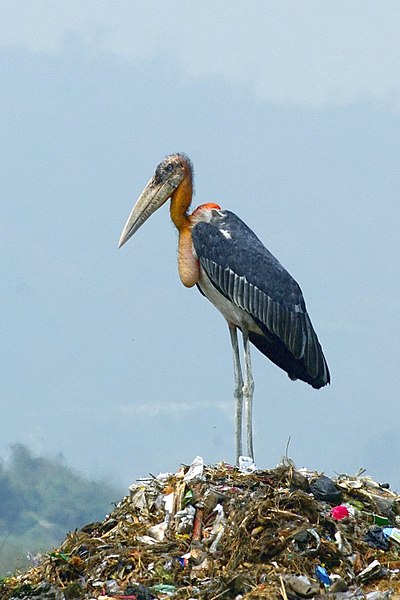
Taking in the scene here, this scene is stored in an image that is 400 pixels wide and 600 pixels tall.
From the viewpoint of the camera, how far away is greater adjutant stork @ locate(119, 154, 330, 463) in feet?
37.8

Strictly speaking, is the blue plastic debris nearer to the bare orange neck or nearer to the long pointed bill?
the bare orange neck

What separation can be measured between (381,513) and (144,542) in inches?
72.7

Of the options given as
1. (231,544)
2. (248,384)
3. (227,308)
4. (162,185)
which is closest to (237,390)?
(248,384)

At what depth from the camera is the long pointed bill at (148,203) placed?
12.1m

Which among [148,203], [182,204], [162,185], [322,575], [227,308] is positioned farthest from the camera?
[148,203]

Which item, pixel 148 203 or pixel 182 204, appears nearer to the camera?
pixel 182 204

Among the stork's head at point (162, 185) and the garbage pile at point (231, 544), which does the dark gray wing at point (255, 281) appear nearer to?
the stork's head at point (162, 185)

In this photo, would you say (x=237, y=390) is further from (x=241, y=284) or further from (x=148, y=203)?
(x=148, y=203)

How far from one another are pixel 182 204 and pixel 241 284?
1.01 m

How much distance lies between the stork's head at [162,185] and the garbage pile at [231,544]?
273 cm

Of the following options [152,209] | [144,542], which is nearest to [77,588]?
[144,542]

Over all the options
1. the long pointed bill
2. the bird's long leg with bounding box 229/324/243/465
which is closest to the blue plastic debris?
the bird's long leg with bounding box 229/324/243/465

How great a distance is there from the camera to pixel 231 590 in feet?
29.2

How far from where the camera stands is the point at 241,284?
1152cm
